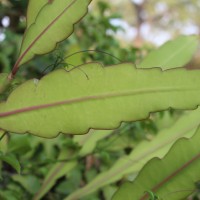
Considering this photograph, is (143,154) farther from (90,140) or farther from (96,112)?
(96,112)

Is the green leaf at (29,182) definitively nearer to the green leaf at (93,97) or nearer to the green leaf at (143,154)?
the green leaf at (143,154)

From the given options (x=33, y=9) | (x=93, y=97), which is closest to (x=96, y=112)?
(x=93, y=97)

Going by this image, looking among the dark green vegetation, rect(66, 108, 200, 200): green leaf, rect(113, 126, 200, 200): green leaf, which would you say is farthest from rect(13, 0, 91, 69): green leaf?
rect(66, 108, 200, 200): green leaf

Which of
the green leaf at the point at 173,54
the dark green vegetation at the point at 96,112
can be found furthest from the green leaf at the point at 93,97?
the green leaf at the point at 173,54

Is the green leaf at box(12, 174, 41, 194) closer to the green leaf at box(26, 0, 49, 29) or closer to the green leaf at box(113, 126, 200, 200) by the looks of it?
the green leaf at box(113, 126, 200, 200)

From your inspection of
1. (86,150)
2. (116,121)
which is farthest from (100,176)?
(116,121)

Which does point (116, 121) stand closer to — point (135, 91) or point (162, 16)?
point (135, 91)
